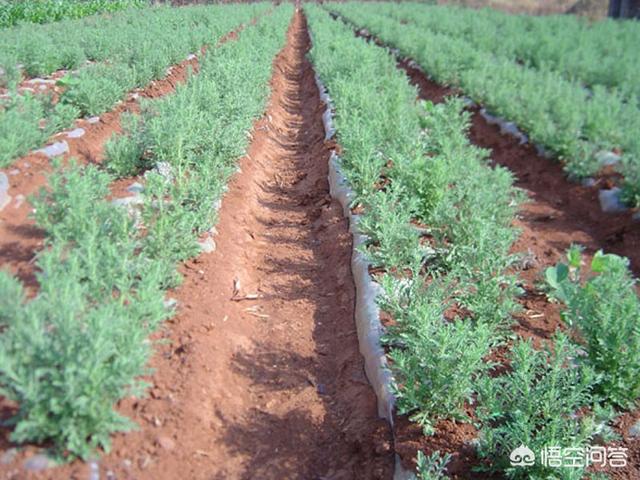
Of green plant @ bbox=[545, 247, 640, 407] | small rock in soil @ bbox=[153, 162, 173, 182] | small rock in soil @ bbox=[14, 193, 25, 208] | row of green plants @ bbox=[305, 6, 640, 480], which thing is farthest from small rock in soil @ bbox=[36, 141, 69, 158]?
green plant @ bbox=[545, 247, 640, 407]

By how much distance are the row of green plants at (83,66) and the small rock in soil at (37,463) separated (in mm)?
3025

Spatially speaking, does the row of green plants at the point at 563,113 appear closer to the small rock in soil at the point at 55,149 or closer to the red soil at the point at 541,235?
the red soil at the point at 541,235

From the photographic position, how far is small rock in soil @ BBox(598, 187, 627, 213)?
6.83 meters

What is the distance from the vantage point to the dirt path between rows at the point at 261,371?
315 cm

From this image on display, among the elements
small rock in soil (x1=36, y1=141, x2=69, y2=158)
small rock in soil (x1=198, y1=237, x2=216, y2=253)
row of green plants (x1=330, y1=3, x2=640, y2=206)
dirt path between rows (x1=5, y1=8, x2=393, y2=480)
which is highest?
small rock in soil (x1=36, y1=141, x2=69, y2=158)

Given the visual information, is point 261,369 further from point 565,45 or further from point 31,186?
point 565,45

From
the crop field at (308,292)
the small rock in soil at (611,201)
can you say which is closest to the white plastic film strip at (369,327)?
the crop field at (308,292)

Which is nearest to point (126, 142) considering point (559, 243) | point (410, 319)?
point (410, 319)

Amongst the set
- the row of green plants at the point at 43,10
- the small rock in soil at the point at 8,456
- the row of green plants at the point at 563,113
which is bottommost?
the small rock in soil at the point at 8,456

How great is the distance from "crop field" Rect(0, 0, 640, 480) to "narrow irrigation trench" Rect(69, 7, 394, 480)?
0.06ft

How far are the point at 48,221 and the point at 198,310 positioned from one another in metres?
1.18

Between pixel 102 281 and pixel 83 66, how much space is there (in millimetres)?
7542

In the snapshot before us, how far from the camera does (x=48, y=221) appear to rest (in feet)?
12.9

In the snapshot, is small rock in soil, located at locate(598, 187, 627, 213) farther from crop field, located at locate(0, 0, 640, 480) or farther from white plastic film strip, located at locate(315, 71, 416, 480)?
white plastic film strip, located at locate(315, 71, 416, 480)
